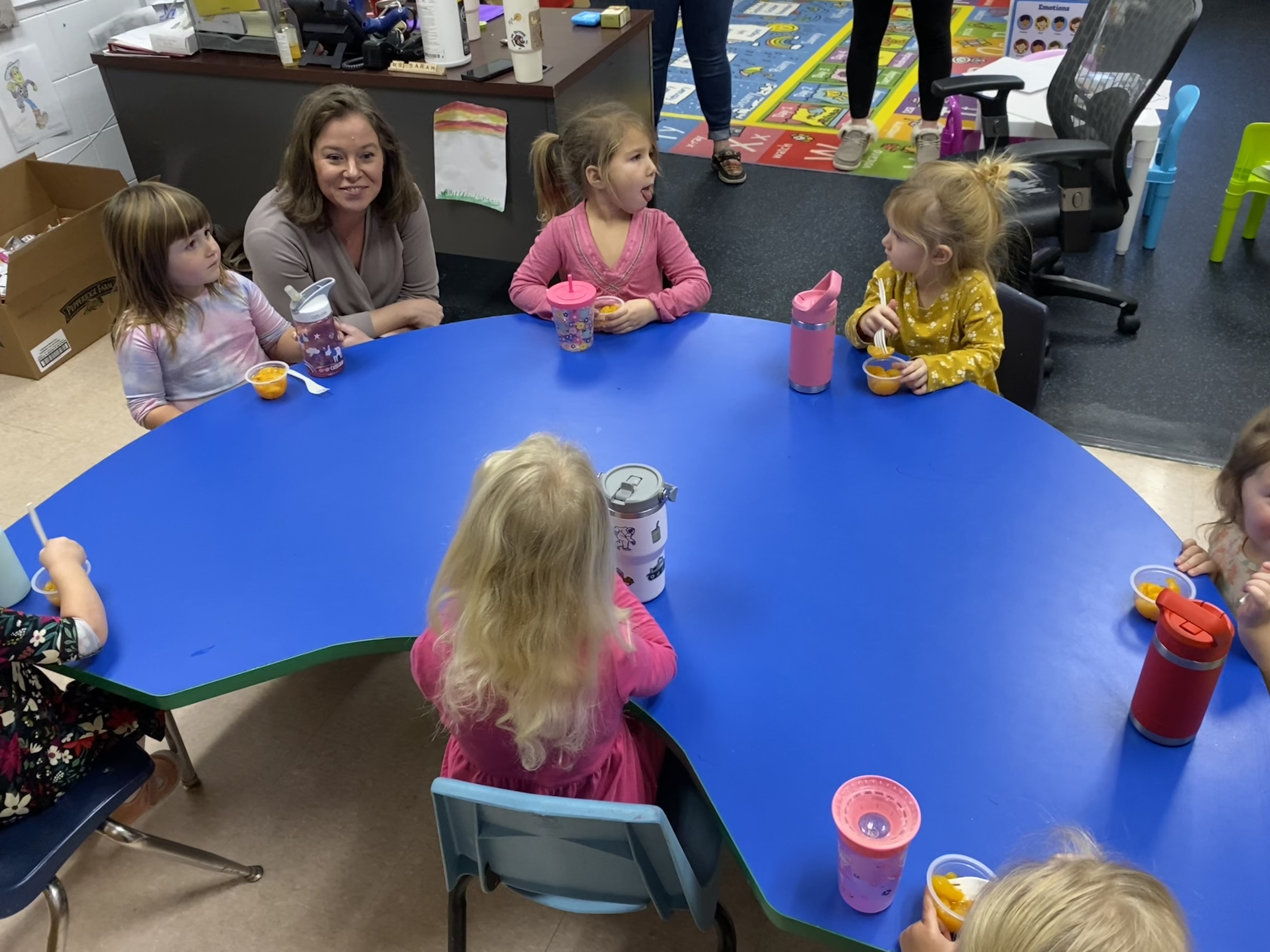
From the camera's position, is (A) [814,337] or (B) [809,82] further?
(B) [809,82]

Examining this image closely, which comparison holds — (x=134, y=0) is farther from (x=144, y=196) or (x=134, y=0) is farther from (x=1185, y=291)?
(x=1185, y=291)

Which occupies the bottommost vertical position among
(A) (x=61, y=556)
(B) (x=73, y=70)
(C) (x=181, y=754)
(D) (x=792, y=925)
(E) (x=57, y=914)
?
(C) (x=181, y=754)

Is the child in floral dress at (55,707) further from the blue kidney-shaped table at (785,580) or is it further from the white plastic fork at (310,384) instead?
the white plastic fork at (310,384)

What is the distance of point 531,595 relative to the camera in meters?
1.08

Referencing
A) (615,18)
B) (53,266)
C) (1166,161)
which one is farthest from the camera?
(1166,161)

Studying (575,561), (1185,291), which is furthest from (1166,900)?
(1185,291)

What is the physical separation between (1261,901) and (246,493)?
1444 mm

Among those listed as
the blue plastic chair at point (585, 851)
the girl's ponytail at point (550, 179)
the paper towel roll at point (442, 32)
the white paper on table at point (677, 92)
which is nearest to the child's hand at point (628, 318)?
the girl's ponytail at point (550, 179)

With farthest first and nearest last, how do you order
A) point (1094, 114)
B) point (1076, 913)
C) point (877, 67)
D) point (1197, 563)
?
point (877, 67) → point (1094, 114) → point (1197, 563) → point (1076, 913)

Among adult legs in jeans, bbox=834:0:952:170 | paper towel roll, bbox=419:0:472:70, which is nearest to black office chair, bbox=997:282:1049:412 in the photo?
paper towel roll, bbox=419:0:472:70

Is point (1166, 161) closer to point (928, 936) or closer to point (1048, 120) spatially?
point (1048, 120)

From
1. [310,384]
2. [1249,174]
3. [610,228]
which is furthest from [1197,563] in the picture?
[1249,174]

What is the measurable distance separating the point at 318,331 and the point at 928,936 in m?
1.44

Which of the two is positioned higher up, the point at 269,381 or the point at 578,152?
the point at 578,152
